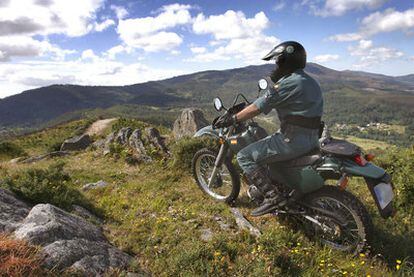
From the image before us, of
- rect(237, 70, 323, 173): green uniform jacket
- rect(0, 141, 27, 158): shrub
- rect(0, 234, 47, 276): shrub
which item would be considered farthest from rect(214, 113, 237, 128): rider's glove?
rect(0, 141, 27, 158): shrub

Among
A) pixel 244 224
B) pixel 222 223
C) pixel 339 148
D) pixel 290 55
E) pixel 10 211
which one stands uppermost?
pixel 290 55

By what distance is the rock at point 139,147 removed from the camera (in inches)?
630

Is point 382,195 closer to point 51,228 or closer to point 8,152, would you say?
point 51,228

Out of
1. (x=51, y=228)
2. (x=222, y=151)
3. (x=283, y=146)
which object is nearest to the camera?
(x=51, y=228)

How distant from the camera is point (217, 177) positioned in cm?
919

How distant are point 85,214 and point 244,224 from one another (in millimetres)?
4005

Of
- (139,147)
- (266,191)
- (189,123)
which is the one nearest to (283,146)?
(266,191)

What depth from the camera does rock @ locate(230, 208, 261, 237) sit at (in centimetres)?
671

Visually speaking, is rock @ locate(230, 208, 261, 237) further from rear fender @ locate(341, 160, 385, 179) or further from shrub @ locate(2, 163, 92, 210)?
shrub @ locate(2, 163, 92, 210)

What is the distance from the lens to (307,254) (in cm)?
575

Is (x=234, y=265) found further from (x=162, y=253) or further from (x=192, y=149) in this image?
(x=192, y=149)

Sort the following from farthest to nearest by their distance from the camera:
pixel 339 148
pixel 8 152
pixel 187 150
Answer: pixel 8 152 < pixel 187 150 < pixel 339 148

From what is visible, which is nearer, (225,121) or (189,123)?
(225,121)

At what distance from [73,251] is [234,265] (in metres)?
2.63
